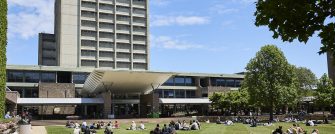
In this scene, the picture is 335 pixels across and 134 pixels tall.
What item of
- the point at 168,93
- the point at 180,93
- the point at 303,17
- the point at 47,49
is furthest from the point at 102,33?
the point at 303,17

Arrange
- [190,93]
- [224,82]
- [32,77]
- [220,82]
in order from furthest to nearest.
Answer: [224,82] < [220,82] < [190,93] < [32,77]

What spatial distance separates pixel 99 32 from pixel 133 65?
49.2 feet

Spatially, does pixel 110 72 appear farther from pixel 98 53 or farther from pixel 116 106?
pixel 98 53

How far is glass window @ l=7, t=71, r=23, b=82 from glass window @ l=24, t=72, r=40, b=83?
111 centimetres

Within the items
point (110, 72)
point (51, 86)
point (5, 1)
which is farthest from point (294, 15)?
point (51, 86)

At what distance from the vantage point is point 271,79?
5866cm

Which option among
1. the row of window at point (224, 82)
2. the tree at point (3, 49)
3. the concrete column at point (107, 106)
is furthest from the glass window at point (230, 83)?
the tree at point (3, 49)

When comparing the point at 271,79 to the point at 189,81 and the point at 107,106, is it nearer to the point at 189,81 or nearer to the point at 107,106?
the point at 107,106

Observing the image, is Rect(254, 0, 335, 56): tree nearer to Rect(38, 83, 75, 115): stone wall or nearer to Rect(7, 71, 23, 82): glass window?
Rect(38, 83, 75, 115): stone wall

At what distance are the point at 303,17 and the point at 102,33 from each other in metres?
117

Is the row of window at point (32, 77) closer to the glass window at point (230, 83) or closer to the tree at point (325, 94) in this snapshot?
the glass window at point (230, 83)

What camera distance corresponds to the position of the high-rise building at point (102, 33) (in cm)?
11744

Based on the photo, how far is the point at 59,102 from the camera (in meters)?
70.7

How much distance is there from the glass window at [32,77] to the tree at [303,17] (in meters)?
83.3
